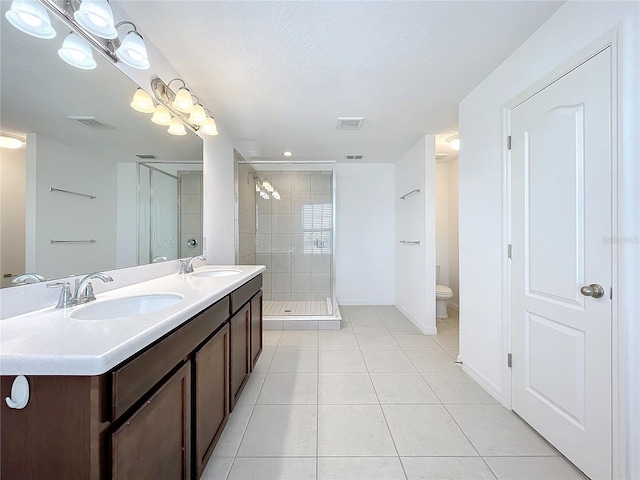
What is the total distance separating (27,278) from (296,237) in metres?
3.47

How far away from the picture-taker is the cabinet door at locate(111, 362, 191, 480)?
2.29ft

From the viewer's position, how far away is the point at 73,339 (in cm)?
71

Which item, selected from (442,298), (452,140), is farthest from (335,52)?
(442,298)

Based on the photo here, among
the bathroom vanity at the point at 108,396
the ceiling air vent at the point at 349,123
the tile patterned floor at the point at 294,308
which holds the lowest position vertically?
the tile patterned floor at the point at 294,308

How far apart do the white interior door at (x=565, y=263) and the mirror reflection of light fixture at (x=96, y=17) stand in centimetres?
213

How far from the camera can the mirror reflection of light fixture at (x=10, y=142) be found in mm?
905

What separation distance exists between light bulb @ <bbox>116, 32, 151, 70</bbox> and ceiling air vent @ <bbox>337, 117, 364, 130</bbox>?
169cm

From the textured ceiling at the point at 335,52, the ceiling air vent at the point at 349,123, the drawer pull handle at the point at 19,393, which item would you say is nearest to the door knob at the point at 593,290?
the textured ceiling at the point at 335,52

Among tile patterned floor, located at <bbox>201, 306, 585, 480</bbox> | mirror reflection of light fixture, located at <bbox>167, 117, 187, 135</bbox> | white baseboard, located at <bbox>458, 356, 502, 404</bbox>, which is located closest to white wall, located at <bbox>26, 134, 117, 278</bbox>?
mirror reflection of light fixture, located at <bbox>167, 117, 187, 135</bbox>

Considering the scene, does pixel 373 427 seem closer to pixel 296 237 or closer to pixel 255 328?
pixel 255 328

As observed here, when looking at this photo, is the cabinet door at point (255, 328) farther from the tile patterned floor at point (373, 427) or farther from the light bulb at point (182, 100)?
the light bulb at point (182, 100)

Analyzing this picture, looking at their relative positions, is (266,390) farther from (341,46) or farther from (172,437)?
(341,46)

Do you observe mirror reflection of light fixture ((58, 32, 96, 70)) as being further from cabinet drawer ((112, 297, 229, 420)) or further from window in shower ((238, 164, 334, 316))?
window in shower ((238, 164, 334, 316))

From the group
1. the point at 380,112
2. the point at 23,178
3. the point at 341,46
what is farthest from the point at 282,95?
the point at 23,178
